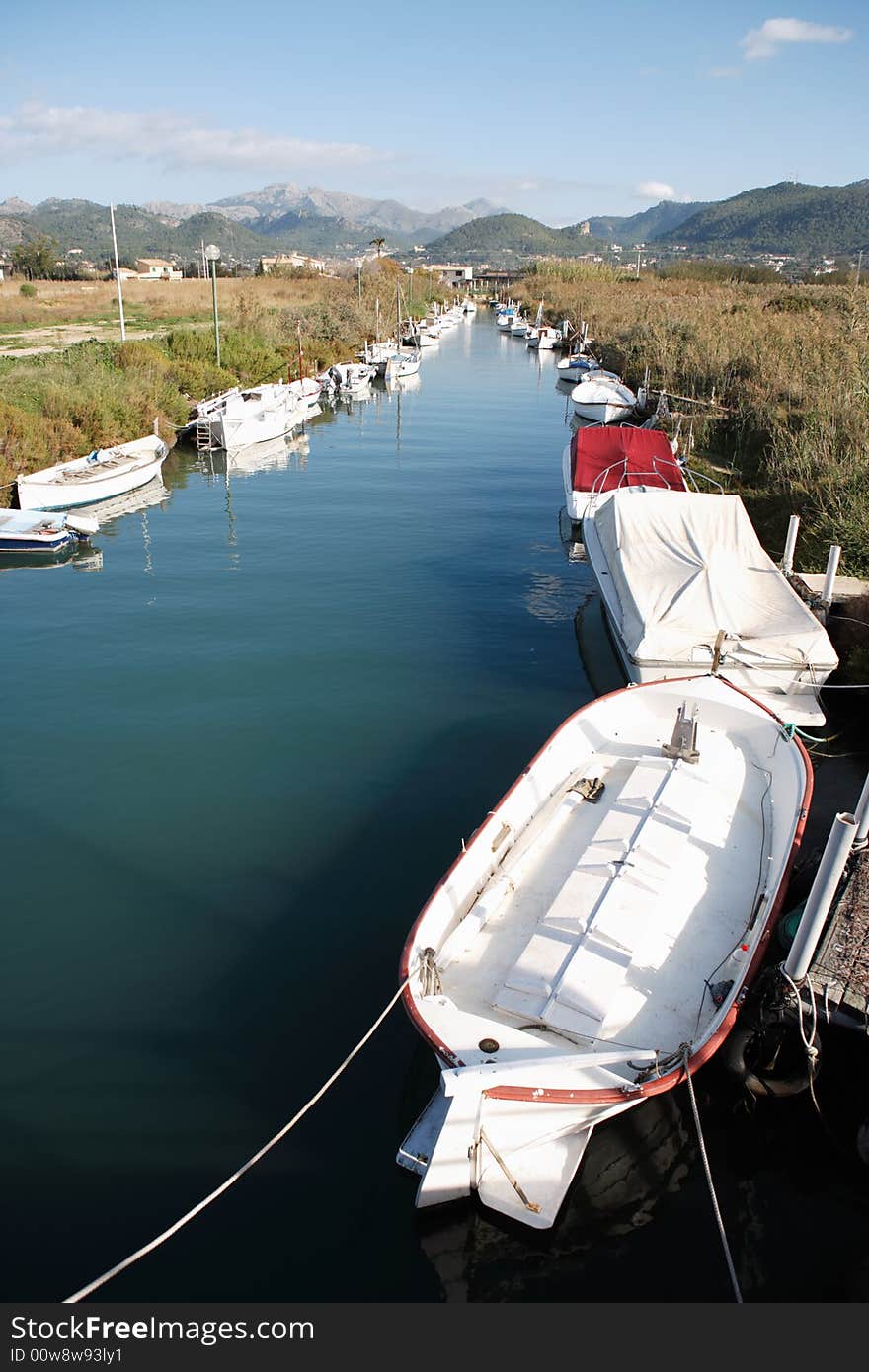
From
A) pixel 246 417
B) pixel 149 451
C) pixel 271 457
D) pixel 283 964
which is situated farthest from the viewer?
pixel 271 457

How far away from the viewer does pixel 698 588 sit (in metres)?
15.4

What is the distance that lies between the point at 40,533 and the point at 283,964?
17.4m

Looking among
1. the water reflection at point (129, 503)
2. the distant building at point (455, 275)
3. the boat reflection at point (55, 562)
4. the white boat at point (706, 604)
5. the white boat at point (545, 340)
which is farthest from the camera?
the distant building at point (455, 275)

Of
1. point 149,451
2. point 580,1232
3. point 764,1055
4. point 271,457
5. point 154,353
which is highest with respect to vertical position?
point 154,353

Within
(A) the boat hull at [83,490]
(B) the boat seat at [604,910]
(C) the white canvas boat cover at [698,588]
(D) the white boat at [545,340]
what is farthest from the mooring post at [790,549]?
(D) the white boat at [545,340]

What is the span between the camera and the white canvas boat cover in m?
14.2

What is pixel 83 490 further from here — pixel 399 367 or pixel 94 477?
pixel 399 367

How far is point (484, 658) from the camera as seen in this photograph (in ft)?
58.0

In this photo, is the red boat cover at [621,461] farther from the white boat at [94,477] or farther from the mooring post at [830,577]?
the white boat at [94,477]

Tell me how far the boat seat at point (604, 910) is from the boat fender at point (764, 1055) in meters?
1.14

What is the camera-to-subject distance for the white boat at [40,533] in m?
23.1

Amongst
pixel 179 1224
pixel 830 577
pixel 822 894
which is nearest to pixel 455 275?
pixel 830 577

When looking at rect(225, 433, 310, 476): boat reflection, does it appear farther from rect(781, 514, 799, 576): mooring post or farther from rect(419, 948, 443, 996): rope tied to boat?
rect(419, 948, 443, 996): rope tied to boat

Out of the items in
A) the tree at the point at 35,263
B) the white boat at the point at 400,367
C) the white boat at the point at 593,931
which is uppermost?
the tree at the point at 35,263
